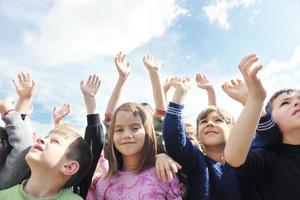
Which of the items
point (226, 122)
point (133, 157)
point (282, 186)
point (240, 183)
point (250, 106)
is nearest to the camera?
point (250, 106)

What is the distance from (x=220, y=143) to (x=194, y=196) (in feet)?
2.32

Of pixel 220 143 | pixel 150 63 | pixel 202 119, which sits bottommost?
pixel 220 143

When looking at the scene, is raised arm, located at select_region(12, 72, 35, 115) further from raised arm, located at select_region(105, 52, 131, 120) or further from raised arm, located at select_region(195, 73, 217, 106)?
raised arm, located at select_region(195, 73, 217, 106)

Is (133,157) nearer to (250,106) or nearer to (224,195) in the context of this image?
(224,195)

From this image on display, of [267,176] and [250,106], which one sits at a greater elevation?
[250,106]

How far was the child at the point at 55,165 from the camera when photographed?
319cm

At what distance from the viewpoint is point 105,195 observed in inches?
131

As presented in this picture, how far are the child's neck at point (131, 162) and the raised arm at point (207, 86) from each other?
5.70 feet

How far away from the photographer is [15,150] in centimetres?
360

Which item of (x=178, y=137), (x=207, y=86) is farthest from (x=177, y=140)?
(x=207, y=86)

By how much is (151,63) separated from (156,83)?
0.29 m

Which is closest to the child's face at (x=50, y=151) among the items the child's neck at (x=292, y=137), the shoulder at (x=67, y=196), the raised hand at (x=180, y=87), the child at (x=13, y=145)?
the shoulder at (x=67, y=196)

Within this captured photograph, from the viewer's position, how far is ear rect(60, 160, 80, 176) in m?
3.38

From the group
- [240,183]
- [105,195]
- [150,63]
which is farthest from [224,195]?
[150,63]
